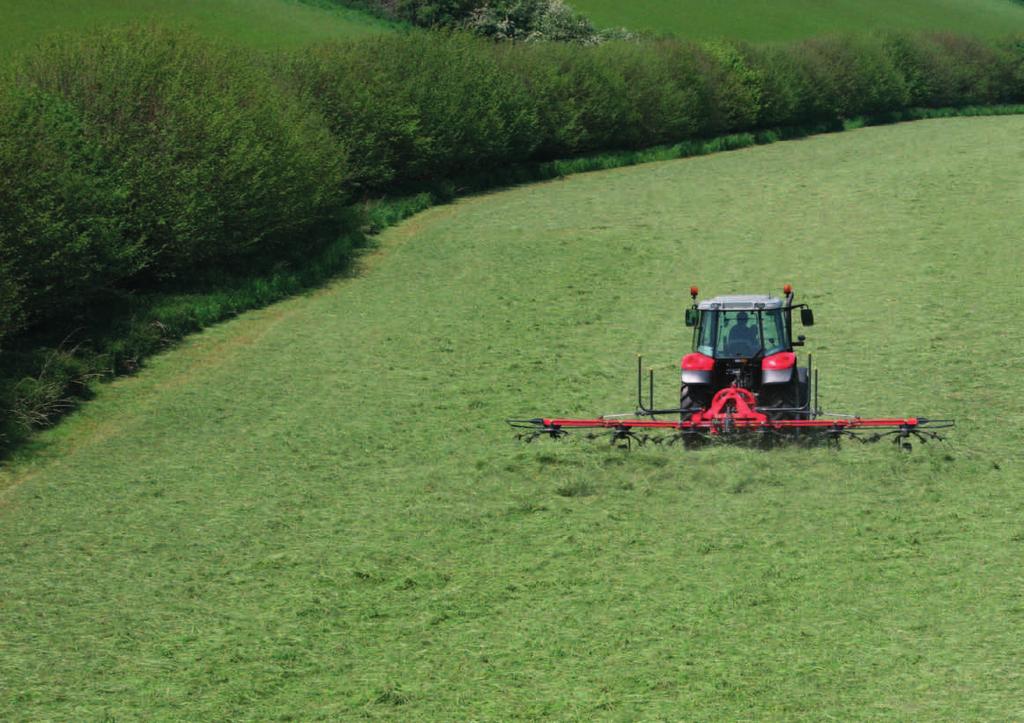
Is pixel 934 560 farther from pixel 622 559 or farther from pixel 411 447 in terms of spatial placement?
pixel 411 447

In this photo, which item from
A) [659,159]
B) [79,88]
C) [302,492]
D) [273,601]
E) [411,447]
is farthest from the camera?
[659,159]

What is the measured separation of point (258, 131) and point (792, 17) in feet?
240

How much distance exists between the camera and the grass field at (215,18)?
166ft

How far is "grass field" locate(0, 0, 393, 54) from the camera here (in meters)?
50.6

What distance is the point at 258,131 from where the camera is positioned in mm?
31906

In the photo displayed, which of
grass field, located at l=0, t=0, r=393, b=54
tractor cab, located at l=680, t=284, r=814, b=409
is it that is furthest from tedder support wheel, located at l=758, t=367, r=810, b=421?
grass field, located at l=0, t=0, r=393, b=54

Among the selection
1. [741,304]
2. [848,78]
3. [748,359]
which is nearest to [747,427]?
[748,359]

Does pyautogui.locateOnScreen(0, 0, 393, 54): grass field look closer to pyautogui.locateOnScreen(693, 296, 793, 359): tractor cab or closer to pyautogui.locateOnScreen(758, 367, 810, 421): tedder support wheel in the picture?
pyautogui.locateOnScreen(693, 296, 793, 359): tractor cab

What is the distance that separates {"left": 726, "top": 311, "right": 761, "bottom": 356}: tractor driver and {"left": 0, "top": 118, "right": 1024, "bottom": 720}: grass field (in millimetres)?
1797

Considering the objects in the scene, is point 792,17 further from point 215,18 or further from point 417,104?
point 417,104

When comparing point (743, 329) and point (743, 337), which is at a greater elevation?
point (743, 329)

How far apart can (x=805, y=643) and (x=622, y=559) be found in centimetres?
297

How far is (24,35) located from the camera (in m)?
48.6

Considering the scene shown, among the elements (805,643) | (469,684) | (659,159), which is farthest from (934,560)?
(659,159)
